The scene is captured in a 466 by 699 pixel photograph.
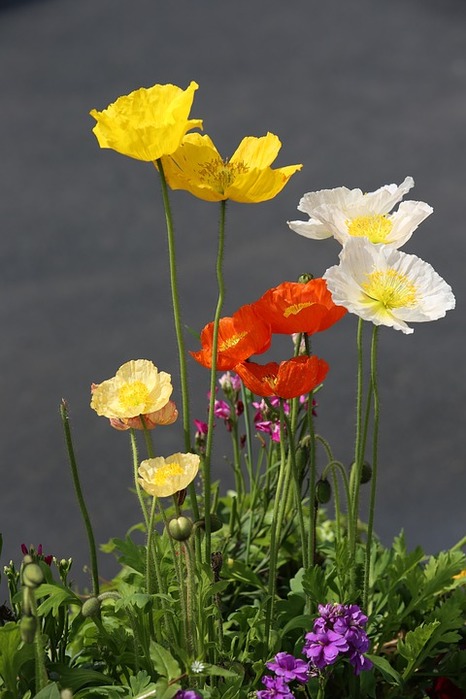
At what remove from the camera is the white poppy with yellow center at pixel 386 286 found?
3.01ft

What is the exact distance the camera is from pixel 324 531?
161cm

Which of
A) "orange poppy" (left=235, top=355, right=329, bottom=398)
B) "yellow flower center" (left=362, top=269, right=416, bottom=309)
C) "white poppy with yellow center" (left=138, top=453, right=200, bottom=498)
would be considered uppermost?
"yellow flower center" (left=362, top=269, right=416, bottom=309)

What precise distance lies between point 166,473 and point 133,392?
0.35 feet

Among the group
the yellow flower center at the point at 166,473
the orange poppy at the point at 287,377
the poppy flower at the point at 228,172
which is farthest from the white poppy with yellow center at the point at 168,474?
the poppy flower at the point at 228,172

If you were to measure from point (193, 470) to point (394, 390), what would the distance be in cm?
163

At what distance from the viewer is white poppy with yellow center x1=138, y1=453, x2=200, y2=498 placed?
0.88m

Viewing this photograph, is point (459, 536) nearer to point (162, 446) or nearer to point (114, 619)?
point (162, 446)

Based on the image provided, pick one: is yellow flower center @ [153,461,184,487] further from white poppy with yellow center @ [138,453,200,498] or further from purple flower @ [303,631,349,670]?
purple flower @ [303,631,349,670]

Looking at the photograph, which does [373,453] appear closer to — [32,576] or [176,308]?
[176,308]

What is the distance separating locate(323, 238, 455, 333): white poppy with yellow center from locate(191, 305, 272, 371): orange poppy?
4.1 inches

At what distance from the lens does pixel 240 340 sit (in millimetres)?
1000

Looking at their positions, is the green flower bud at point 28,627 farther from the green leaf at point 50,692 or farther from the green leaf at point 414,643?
the green leaf at point 414,643

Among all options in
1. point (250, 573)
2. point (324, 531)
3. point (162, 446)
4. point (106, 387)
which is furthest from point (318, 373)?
point (162, 446)

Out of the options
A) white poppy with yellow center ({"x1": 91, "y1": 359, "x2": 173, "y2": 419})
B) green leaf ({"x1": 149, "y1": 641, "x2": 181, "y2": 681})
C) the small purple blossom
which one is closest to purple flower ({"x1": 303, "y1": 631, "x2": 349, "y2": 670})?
the small purple blossom
